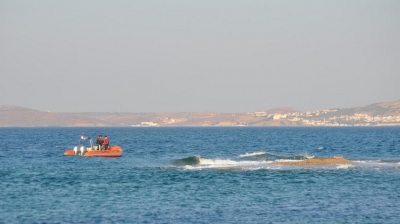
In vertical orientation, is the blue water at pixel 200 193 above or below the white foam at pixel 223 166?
below

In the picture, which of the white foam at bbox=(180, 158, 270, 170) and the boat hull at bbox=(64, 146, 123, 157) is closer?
the white foam at bbox=(180, 158, 270, 170)

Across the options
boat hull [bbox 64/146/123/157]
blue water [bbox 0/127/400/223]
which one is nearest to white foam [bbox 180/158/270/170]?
blue water [bbox 0/127/400/223]

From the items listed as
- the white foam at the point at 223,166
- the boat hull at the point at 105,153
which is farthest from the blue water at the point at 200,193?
the boat hull at the point at 105,153

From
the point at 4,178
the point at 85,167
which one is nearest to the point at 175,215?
the point at 4,178

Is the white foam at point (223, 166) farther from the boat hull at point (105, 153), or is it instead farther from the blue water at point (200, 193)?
the boat hull at point (105, 153)

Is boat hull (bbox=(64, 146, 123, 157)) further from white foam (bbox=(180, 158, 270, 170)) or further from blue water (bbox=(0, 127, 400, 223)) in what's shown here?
white foam (bbox=(180, 158, 270, 170))

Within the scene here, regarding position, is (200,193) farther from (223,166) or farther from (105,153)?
(105,153)

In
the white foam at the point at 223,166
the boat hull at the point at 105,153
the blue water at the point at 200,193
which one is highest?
the boat hull at the point at 105,153

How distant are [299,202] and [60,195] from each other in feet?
44.2

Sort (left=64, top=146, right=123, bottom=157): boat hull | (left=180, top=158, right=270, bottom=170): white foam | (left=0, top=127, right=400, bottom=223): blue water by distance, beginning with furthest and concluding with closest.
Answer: (left=64, top=146, right=123, bottom=157): boat hull, (left=180, top=158, right=270, bottom=170): white foam, (left=0, top=127, right=400, bottom=223): blue water

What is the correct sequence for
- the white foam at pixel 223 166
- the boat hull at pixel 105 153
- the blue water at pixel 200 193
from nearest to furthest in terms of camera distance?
the blue water at pixel 200 193
the white foam at pixel 223 166
the boat hull at pixel 105 153

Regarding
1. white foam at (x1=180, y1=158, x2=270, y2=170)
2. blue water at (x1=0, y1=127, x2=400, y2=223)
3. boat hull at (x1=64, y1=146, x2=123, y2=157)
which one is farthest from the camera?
boat hull at (x1=64, y1=146, x2=123, y2=157)

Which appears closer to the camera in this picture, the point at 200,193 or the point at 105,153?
the point at 200,193

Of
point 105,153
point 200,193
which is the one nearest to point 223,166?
point 105,153
